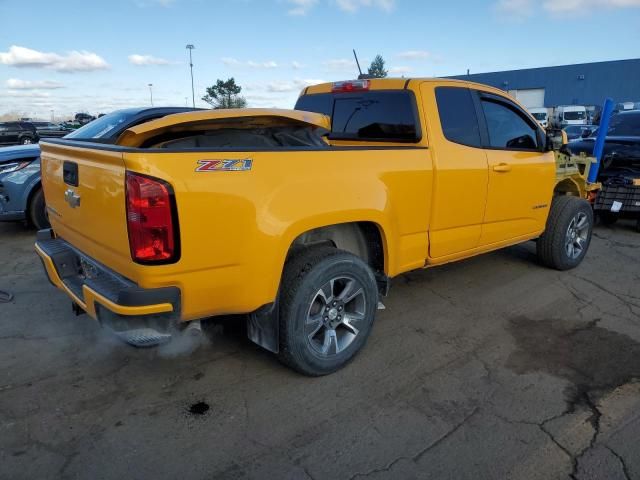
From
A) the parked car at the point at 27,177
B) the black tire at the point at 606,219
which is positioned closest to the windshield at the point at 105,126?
the parked car at the point at 27,177

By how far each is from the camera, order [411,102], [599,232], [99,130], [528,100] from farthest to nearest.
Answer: [528,100], [599,232], [99,130], [411,102]

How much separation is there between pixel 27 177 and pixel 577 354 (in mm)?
6844

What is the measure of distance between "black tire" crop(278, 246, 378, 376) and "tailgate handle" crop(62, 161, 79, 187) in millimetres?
1358

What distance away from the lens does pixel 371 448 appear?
8.46 ft

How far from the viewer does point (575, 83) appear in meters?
50.1

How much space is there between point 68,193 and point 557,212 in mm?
4756

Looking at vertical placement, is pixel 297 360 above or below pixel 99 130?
below

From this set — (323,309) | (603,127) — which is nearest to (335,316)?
(323,309)

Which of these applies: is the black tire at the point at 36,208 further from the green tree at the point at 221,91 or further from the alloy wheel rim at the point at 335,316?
the green tree at the point at 221,91

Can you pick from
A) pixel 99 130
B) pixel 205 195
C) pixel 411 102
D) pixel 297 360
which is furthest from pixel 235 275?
pixel 99 130

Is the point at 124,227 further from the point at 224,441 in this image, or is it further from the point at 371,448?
the point at 371,448

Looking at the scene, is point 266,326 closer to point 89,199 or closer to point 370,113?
point 89,199

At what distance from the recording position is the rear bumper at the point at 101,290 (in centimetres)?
247

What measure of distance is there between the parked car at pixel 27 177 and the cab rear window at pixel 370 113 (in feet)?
9.07
